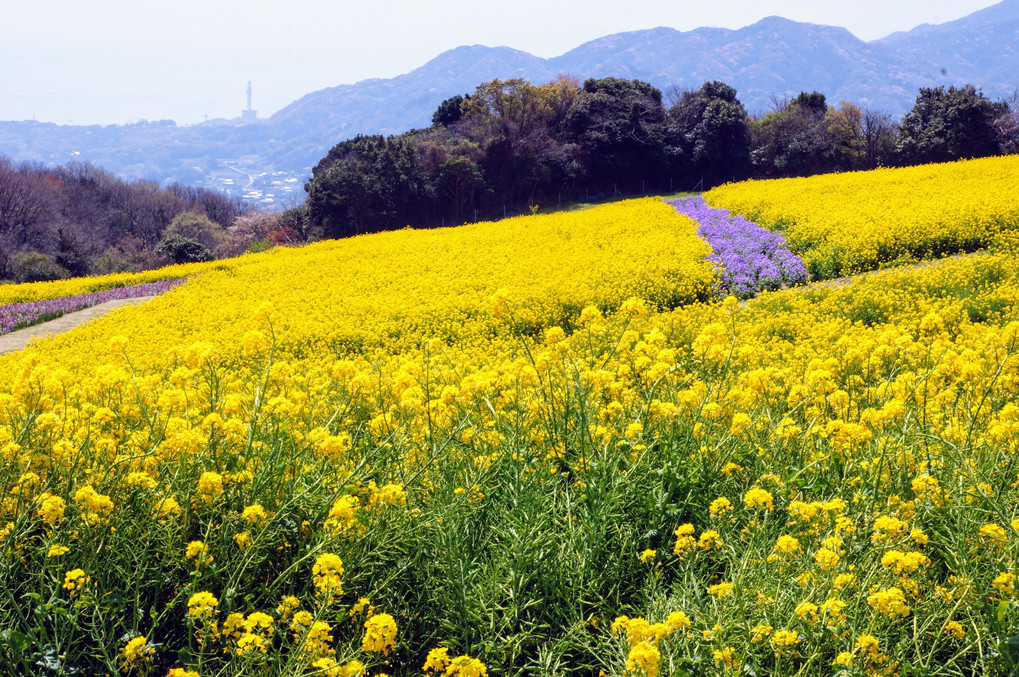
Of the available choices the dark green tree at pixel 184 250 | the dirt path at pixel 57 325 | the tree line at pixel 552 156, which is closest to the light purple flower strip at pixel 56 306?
the dirt path at pixel 57 325

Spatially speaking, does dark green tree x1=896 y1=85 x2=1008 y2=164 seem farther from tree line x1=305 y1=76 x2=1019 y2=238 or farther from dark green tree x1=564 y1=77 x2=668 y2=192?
dark green tree x1=564 y1=77 x2=668 y2=192

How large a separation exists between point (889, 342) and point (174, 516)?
452cm

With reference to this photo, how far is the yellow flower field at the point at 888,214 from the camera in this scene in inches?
637

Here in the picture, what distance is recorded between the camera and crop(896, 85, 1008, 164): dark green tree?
123 feet

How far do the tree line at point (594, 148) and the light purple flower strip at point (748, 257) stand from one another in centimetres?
2282

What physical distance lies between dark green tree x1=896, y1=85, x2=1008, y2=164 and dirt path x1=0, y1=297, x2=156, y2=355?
41624mm

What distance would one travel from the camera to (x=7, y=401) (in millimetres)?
3656

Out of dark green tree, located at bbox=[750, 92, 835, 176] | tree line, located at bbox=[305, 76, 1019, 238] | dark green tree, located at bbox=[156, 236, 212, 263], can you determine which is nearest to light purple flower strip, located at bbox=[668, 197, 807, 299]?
tree line, located at bbox=[305, 76, 1019, 238]

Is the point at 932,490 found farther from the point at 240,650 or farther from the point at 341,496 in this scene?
the point at 240,650

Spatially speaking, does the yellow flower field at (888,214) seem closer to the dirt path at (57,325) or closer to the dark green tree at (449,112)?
the dirt path at (57,325)

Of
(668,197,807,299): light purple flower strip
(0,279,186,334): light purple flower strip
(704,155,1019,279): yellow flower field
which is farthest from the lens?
(0,279,186,334): light purple flower strip

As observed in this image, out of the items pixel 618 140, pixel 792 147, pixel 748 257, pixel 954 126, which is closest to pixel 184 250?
Result: pixel 618 140

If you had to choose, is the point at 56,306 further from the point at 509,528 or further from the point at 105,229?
the point at 105,229

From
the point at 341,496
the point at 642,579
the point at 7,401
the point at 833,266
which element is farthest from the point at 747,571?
the point at 833,266
